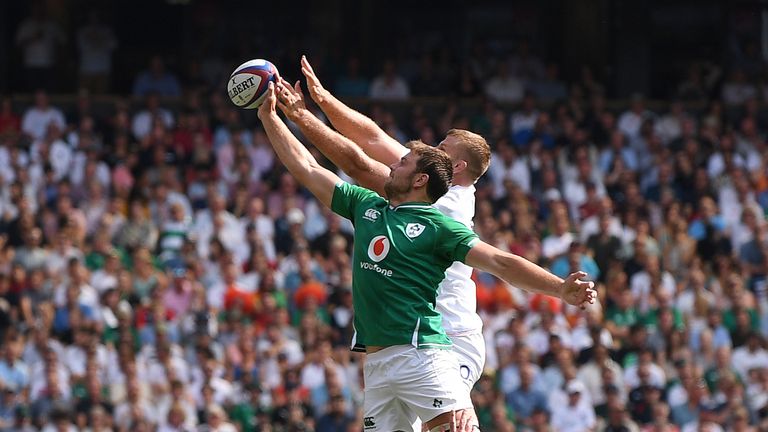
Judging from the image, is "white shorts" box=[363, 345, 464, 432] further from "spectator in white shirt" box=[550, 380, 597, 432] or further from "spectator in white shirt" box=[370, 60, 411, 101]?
"spectator in white shirt" box=[370, 60, 411, 101]

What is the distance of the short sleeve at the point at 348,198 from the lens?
8547 millimetres

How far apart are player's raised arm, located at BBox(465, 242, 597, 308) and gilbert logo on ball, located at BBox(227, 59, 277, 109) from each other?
5.77ft

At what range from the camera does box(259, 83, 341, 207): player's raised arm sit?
28.5 ft

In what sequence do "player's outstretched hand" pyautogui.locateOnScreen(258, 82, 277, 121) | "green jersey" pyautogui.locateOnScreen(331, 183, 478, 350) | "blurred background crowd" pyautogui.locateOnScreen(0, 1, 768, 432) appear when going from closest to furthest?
"green jersey" pyautogui.locateOnScreen(331, 183, 478, 350) < "player's outstretched hand" pyautogui.locateOnScreen(258, 82, 277, 121) < "blurred background crowd" pyautogui.locateOnScreen(0, 1, 768, 432)

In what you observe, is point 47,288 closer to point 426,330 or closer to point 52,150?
point 52,150

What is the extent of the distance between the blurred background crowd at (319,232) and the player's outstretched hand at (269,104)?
7.55 metres

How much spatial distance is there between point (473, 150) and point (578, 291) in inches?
62.0

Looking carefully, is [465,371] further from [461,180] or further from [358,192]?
[358,192]

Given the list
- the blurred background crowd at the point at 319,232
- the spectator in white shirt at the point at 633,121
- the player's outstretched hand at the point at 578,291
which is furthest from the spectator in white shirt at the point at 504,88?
the player's outstretched hand at the point at 578,291

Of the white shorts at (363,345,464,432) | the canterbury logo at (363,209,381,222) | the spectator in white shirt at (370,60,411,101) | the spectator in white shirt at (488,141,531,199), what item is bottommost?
the white shorts at (363,345,464,432)

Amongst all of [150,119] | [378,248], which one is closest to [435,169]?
[378,248]

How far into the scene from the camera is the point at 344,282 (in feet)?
58.6

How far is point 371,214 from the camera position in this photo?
8398 millimetres

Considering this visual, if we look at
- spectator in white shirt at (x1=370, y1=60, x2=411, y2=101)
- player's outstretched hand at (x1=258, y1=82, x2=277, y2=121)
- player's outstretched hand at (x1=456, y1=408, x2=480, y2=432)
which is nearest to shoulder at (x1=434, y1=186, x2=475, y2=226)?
player's outstretched hand at (x1=258, y1=82, x2=277, y2=121)
